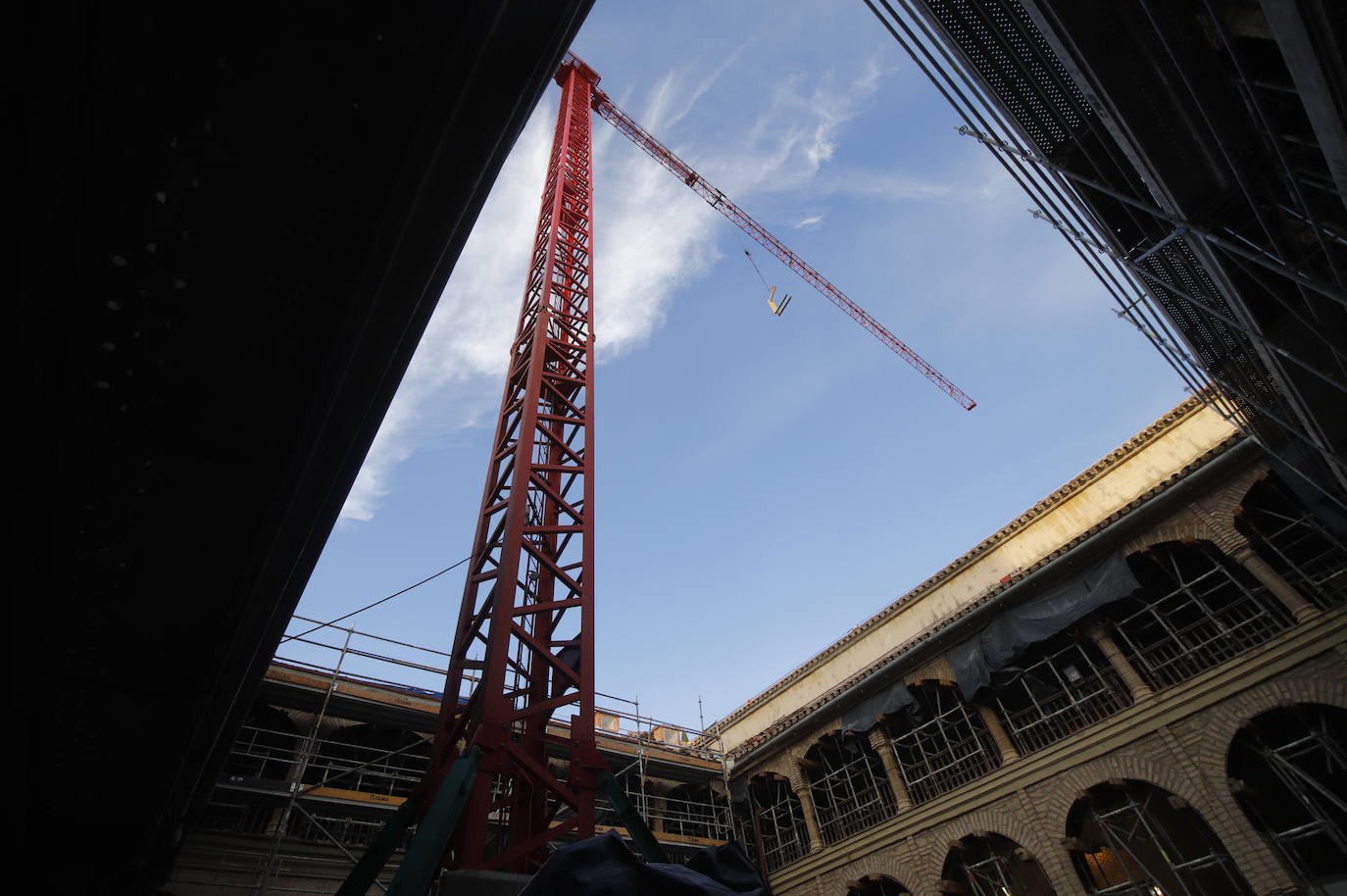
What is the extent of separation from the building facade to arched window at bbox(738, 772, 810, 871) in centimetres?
11

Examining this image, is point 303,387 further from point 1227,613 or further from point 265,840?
point 1227,613

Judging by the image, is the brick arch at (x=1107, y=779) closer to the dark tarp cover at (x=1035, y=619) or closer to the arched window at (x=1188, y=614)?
the arched window at (x=1188, y=614)

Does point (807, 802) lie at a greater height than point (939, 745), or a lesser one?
lesser

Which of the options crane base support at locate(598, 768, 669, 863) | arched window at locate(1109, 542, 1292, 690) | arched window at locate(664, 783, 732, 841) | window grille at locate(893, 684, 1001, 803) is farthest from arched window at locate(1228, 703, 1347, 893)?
arched window at locate(664, 783, 732, 841)

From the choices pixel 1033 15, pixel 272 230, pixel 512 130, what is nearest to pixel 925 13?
pixel 1033 15

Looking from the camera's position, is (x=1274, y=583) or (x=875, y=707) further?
(x=875, y=707)

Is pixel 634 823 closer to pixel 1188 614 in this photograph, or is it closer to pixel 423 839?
pixel 423 839

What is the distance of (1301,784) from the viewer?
10.8 meters

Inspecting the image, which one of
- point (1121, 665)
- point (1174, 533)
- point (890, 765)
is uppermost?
point (1174, 533)

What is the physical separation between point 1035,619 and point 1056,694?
5.89 feet

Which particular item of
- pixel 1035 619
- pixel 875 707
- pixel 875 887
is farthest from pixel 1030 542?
pixel 875 887

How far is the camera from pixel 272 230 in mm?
2520

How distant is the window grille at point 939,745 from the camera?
14867 millimetres

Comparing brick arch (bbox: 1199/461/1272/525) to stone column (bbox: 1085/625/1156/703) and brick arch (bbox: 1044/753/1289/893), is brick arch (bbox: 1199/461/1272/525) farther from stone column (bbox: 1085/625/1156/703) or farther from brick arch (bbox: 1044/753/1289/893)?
brick arch (bbox: 1044/753/1289/893)
